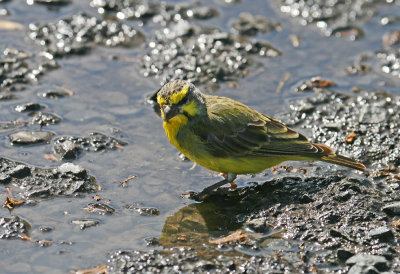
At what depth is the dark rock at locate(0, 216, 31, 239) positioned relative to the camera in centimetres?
600

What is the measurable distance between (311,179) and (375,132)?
151 centimetres

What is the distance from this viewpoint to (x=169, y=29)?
10195 mm

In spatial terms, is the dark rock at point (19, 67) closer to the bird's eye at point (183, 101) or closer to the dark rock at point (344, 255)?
the bird's eye at point (183, 101)

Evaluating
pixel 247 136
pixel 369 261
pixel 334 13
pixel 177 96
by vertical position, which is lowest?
pixel 369 261

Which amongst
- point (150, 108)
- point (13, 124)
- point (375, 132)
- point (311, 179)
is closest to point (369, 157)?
point (375, 132)

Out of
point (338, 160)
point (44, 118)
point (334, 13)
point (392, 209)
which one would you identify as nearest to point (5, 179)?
point (44, 118)

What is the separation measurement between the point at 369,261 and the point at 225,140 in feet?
6.99

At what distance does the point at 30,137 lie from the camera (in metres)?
7.63

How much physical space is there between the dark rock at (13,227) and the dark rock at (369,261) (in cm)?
291

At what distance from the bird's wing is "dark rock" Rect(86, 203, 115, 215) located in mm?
1204

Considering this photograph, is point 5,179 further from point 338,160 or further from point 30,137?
point 338,160

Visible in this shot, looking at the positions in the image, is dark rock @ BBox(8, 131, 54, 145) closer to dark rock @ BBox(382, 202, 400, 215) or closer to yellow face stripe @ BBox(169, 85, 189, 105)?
yellow face stripe @ BBox(169, 85, 189, 105)

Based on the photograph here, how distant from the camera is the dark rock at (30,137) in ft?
24.8

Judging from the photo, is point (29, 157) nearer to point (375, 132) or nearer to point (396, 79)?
point (375, 132)
